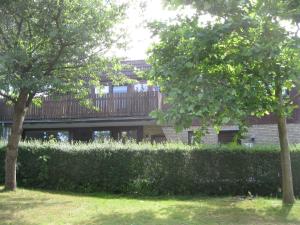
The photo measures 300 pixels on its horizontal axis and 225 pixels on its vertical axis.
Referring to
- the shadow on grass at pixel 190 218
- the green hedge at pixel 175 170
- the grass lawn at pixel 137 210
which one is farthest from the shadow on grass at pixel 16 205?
the green hedge at pixel 175 170

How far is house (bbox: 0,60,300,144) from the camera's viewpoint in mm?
23531

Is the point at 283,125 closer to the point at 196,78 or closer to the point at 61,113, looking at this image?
the point at 196,78

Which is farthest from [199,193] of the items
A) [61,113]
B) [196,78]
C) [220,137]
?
[61,113]

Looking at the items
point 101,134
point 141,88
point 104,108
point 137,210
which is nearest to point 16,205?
point 137,210

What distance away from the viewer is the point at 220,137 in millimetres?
24203

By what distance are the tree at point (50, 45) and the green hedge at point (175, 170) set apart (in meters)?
2.61

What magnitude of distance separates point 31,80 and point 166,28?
400cm

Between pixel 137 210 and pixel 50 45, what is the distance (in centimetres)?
560

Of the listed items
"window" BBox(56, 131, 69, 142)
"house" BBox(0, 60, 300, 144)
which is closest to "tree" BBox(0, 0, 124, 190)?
"house" BBox(0, 60, 300, 144)

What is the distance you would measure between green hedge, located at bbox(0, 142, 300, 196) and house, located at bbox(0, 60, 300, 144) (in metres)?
6.25

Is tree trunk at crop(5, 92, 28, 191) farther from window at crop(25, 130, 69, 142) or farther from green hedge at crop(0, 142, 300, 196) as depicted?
window at crop(25, 130, 69, 142)

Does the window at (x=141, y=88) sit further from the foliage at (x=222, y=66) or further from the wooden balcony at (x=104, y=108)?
the foliage at (x=222, y=66)

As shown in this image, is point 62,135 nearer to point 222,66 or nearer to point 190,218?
point 190,218

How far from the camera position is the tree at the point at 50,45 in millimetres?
12531
